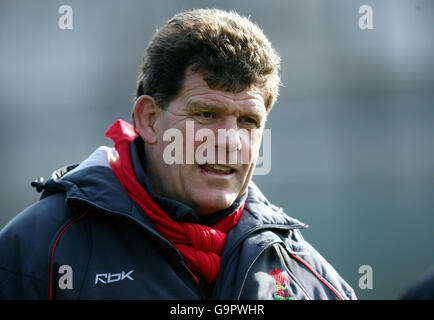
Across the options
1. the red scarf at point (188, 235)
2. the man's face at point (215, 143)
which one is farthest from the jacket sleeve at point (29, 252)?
the man's face at point (215, 143)

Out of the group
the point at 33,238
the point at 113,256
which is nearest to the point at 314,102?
the point at 113,256

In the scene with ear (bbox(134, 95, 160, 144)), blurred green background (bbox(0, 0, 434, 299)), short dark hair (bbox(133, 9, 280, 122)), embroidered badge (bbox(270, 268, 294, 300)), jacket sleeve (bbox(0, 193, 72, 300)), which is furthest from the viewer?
blurred green background (bbox(0, 0, 434, 299))

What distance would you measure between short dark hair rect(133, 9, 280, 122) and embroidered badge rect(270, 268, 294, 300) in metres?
0.73

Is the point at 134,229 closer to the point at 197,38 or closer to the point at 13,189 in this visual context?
the point at 197,38

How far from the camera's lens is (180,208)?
189 cm

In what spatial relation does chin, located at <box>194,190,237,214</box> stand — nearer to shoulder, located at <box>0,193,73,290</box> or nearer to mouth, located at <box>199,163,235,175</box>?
mouth, located at <box>199,163,235,175</box>

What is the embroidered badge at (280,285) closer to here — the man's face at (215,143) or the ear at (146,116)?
the man's face at (215,143)

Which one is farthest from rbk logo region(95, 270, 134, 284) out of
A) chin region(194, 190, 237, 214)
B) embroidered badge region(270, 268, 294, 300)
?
embroidered badge region(270, 268, 294, 300)

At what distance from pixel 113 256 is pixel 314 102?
4414 millimetres

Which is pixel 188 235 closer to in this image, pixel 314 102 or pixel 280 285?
pixel 280 285

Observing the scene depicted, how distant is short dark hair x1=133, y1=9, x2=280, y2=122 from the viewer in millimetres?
1890

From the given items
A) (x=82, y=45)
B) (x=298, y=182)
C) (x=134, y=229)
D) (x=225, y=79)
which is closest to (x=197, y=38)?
(x=225, y=79)

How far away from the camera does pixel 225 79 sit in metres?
1.89

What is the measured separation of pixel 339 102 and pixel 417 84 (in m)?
0.95
